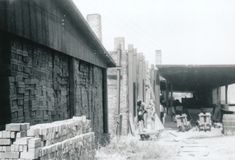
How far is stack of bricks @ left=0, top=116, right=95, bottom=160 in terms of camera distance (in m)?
5.96

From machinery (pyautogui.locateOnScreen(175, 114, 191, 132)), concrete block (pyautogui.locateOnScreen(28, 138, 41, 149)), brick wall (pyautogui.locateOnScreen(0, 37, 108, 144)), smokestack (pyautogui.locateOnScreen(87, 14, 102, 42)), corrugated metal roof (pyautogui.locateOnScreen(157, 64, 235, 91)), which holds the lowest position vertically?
machinery (pyautogui.locateOnScreen(175, 114, 191, 132))

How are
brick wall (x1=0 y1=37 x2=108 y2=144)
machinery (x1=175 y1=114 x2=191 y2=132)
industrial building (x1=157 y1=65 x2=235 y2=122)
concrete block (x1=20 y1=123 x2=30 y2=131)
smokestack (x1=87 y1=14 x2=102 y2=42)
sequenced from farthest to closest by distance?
industrial building (x1=157 y1=65 x2=235 y2=122) → machinery (x1=175 y1=114 x2=191 y2=132) → smokestack (x1=87 y1=14 x2=102 y2=42) → brick wall (x1=0 y1=37 x2=108 y2=144) → concrete block (x1=20 y1=123 x2=30 y2=131)

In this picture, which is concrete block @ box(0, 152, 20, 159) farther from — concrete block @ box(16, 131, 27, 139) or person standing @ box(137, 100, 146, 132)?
person standing @ box(137, 100, 146, 132)

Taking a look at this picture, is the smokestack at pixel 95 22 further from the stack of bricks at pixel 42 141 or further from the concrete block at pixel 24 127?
the concrete block at pixel 24 127

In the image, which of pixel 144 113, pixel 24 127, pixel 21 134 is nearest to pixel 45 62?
pixel 24 127

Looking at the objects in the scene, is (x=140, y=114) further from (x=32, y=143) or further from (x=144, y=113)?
(x=32, y=143)

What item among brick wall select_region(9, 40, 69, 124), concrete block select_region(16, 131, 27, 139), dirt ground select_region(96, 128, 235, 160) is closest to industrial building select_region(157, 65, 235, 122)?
dirt ground select_region(96, 128, 235, 160)

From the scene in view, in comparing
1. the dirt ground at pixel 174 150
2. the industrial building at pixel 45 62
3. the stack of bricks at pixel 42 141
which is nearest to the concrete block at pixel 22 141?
the stack of bricks at pixel 42 141

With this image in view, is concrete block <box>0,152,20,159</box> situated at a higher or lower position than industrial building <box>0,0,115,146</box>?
lower

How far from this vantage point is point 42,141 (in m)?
6.65

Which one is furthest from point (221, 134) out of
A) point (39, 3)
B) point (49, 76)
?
point (39, 3)

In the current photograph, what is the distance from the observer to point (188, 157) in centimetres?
1323

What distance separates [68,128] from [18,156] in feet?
7.75

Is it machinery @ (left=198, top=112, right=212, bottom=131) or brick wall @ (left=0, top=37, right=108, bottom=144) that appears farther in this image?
machinery @ (left=198, top=112, right=212, bottom=131)
